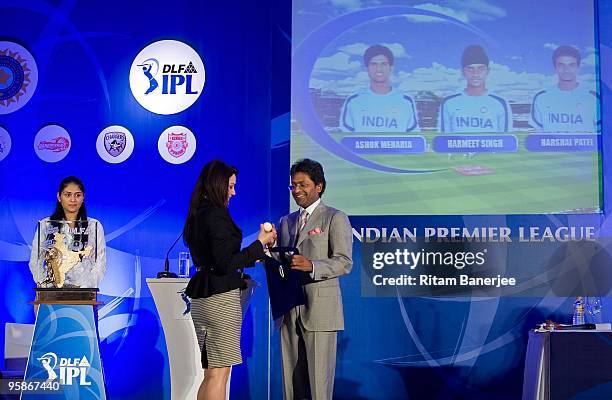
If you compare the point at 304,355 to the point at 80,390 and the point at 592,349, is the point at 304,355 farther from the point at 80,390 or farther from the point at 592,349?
the point at 592,349

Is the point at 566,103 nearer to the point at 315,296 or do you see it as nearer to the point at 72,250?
the point at 315,296

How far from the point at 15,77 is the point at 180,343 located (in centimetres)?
279

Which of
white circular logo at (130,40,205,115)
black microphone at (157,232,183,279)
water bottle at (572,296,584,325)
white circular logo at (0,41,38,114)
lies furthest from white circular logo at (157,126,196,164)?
water bottle at (572,296,584,325)

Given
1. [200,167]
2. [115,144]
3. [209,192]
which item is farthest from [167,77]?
[209,192]

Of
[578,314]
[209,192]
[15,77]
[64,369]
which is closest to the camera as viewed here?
[209,192]

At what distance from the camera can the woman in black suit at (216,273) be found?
14.0 ft

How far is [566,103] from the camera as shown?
6168 millimetres

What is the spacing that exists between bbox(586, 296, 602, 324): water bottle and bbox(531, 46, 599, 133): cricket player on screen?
47.4 inches

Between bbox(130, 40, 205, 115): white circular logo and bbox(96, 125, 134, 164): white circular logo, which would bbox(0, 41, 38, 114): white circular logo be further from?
bbox(130, 40, 205, 115): white circular logo

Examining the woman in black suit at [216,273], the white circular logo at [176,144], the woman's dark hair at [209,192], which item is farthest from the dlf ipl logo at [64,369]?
the white circular logo at [176,144]

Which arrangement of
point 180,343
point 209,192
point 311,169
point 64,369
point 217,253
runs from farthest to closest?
point 180,343
point 64,369
point 311,169
point 209,192
point 217,253

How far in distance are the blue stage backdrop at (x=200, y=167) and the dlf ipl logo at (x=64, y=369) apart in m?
1.59

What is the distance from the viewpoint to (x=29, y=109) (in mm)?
6781

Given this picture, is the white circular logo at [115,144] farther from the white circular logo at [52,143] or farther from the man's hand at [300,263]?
the man's hand at [300,263]
